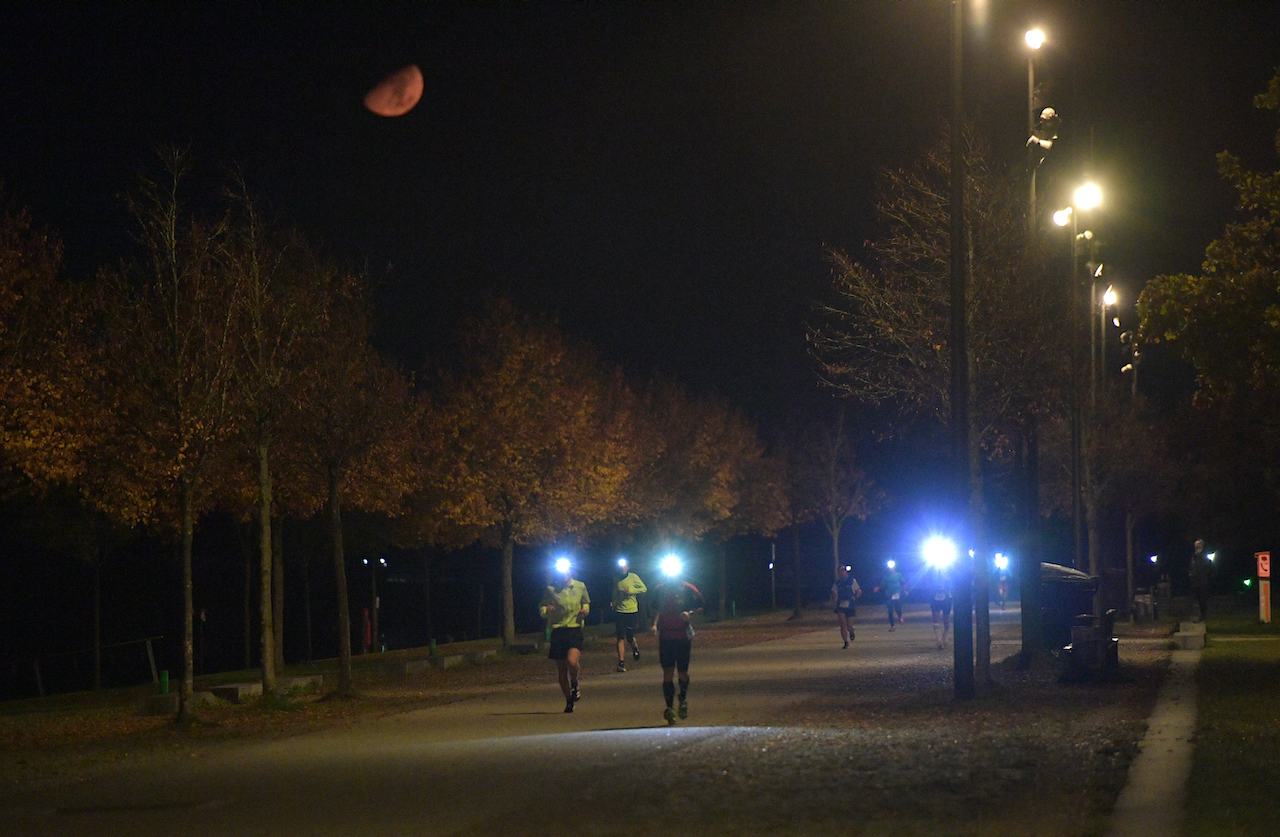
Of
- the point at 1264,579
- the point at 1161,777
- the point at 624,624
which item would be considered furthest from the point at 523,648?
the point at 1161,777

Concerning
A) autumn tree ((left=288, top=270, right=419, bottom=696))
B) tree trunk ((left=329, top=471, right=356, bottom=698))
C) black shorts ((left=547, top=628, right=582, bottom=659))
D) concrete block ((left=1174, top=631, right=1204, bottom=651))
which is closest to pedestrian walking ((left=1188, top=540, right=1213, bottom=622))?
concrete block ((left=1174, top=631, right=1204, bottom=651))

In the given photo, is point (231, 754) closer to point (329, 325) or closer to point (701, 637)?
point (329, 325)

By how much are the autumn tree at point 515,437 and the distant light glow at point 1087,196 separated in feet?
49.4

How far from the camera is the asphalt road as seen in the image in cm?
1031

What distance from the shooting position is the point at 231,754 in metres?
15.8

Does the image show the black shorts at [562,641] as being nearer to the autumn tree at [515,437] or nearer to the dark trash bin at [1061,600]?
the dark trash bin at [1061,600]

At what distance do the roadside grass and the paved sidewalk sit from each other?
10cm

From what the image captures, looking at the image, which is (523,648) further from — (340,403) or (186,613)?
(186,613)

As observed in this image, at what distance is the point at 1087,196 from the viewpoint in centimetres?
2772

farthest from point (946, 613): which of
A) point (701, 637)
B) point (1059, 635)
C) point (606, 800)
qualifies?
point (606, 800)

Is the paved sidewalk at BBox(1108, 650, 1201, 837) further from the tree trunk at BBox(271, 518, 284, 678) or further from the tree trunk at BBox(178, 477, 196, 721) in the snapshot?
the tree trunk at BBox(271, 518, 284, 678)

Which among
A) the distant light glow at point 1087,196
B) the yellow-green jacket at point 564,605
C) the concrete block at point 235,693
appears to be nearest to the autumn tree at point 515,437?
the concrete block at point 235,693

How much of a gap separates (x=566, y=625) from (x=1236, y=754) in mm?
8936

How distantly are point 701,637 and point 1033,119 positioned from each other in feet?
72.9
